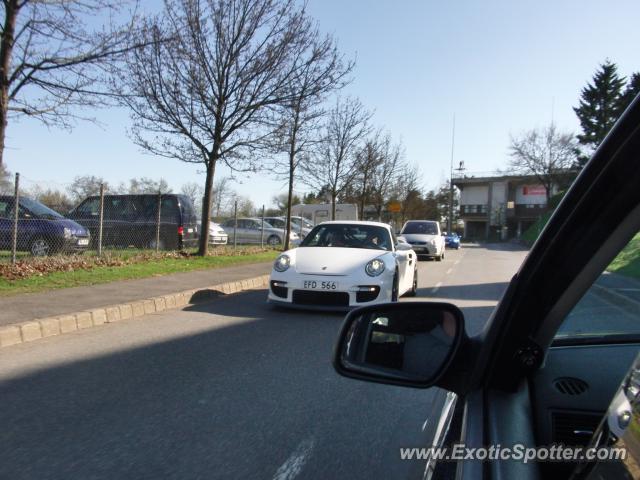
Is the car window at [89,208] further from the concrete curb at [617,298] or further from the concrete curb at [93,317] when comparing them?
the concrete curb at [617,298]

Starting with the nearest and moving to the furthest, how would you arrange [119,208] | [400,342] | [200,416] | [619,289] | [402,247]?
[619,289]
[400,342]
[200,416]
[402,247]
[119,208]

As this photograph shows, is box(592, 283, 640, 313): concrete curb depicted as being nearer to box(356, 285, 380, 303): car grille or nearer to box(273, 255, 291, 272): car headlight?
box(356, 285, 380, 303): car grille

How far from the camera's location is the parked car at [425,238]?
2211 cm

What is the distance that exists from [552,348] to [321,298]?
5820 millimetres

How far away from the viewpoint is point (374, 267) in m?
7.70

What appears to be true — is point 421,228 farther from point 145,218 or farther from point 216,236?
point 145,218

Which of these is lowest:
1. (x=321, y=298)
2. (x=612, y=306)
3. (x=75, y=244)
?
(x=321, y=298)

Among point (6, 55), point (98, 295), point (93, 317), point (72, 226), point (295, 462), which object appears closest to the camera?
point (295, 462)

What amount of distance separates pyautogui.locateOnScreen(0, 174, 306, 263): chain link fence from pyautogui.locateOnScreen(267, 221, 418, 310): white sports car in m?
5.64

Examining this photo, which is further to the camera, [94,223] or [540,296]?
[94,223]

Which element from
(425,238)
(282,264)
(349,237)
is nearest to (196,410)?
(282,264)

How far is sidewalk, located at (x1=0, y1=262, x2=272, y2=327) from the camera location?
6.75 meters

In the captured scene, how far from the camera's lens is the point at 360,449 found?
3.20 meters

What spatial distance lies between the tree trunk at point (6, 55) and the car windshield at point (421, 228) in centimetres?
1716
